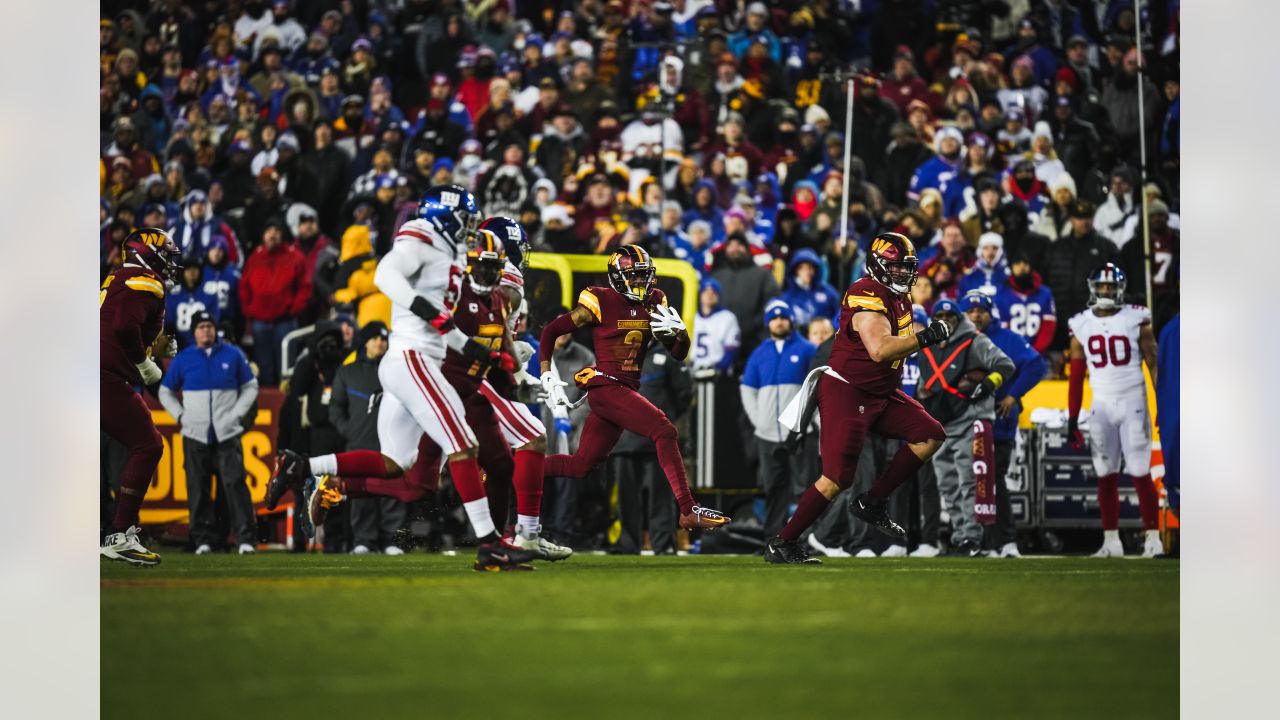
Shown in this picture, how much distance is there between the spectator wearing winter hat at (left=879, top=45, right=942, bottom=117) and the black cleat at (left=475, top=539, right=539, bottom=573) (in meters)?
8.93

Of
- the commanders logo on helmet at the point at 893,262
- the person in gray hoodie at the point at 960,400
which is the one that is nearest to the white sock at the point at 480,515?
the commanders logo on helmet at the point at 893,262

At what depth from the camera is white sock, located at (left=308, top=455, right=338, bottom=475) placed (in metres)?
10.3

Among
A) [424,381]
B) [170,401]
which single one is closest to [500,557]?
[424,381]

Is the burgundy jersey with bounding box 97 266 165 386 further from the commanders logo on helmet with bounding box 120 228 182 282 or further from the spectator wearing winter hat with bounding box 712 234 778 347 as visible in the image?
the spectator wearing winter hat with bounding box 712 234 778 347

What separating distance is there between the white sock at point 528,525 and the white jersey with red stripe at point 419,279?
3.59 ft

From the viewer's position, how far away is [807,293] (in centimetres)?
1436

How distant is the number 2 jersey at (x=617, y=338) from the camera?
10.7 meters

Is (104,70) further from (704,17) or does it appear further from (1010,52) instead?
(1010,52)

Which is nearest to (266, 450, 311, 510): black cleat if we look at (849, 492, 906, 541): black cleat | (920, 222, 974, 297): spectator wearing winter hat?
(849, 492, 906, 541): black cleat

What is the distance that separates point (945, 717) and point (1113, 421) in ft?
27.3

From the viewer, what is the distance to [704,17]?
18.1 meters

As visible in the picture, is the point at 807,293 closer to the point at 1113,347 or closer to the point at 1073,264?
the point at 1073,264

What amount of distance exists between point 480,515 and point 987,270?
6.23 m

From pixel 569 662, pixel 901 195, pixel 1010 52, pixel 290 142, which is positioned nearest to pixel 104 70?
pixel 290 142
